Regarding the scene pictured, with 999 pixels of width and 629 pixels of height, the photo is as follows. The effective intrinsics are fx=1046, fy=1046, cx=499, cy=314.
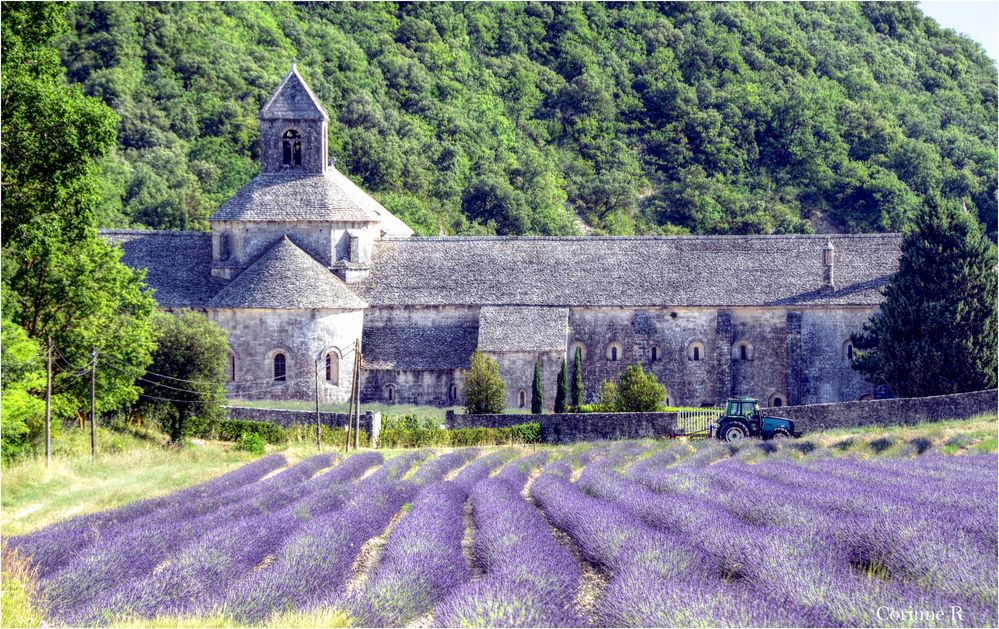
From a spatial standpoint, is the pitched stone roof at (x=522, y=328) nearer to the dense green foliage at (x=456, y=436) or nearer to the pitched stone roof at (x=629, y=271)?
the pitched stone roof at (x=629, y=271)

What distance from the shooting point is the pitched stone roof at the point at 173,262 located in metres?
48.6

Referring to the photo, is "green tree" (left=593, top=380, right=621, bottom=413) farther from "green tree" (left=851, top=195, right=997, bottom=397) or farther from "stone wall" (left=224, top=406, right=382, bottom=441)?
"green tree" (left=851, top=195, right=997, bottom=397)

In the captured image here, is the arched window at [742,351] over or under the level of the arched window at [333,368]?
over

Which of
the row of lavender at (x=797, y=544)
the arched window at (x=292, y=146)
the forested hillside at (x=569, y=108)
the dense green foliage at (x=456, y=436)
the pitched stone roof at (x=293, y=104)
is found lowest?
the dense green foliage at (x=456, y=436)

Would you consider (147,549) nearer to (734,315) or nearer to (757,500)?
(757,500)

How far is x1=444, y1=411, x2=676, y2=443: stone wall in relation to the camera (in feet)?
134

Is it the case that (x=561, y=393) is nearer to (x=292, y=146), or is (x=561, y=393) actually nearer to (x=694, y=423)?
(x=694, y=423)

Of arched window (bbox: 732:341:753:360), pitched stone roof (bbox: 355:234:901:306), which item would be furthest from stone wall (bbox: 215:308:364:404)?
arched window (bbox: 732:341:753:360)

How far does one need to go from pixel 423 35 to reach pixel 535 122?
17.0 meters

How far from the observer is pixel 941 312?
4175cm

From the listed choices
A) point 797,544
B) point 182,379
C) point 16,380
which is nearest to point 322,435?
point 182,379

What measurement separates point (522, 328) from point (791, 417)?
12.9 metres

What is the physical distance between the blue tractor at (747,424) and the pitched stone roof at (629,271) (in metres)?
10.6

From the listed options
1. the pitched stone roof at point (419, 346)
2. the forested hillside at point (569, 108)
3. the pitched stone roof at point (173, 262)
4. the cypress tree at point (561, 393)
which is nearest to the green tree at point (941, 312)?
the cypress tree at point (561, 393)
